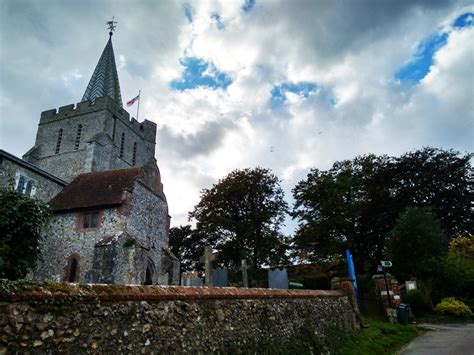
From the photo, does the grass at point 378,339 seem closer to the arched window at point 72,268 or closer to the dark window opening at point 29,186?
the arched window at point 72,268

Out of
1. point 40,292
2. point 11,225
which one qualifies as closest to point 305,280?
point 11,225

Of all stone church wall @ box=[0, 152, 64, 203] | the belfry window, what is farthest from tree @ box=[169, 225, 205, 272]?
the belfry window

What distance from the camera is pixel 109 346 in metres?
3.83

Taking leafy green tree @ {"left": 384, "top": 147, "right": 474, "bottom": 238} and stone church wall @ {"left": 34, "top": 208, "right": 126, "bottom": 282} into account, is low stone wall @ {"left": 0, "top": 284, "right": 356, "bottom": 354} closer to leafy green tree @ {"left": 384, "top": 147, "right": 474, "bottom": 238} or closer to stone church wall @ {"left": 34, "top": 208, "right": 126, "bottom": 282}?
stone church wall @ {"left": 34, "top": 208, "right": 126, "bottom": 282}

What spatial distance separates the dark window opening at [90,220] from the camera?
22.0 metres

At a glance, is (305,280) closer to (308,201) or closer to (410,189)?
(308,201)

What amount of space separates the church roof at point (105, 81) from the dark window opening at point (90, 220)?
29.3 m

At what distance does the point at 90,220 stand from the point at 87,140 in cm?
2037

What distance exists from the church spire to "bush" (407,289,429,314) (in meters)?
42.2

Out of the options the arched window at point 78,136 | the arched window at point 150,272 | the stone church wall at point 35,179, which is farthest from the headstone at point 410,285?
the arched window at point 78,136

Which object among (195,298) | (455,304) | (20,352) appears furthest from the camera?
(455,304)

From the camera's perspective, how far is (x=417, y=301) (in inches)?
804

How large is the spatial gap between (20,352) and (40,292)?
55cm

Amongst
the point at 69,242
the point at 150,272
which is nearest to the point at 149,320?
the point at 69,242
